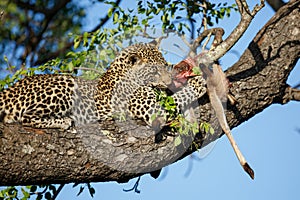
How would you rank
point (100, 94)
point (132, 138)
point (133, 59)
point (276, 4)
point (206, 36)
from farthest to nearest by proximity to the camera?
1. point (133, 59)
2. point (100, 94)
3. point (276, 4)
4. point (206, 36)
5. point (132, 138)

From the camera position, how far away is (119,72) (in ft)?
26.3

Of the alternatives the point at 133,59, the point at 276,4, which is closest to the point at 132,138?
the point at 133,59

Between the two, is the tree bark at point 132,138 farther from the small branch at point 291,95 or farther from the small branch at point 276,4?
the small branch at point 276,4

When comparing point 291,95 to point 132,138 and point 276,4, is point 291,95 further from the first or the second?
point 132,138

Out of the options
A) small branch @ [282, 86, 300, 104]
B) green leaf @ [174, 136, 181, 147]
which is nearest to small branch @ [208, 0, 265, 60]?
green leaf @ [174, 136, 181, 147]

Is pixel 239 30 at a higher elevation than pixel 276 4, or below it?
below

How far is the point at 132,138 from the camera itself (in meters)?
6.13

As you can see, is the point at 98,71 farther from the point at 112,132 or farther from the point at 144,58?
the point at 112,132

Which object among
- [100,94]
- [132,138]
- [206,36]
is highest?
[100,94]

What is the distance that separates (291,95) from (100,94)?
2.37m

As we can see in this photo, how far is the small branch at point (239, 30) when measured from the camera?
18.9ft

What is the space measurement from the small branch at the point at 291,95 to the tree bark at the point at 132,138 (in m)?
0.01

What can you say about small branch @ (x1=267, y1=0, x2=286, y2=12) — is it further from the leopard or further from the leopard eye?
the leopard eye

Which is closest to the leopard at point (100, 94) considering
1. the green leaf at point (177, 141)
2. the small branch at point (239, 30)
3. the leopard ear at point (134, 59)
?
the leopard ear at point (134, 59)
